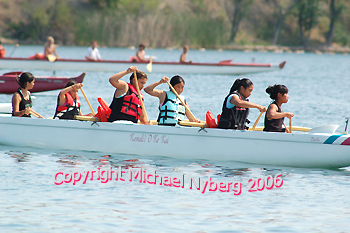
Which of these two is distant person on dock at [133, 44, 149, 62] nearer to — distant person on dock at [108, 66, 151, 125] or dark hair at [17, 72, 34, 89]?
dark hair at [17, 72, 34, 89]

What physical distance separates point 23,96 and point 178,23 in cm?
5405

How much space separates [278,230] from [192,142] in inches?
155

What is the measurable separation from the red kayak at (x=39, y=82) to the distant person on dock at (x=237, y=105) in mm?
11099

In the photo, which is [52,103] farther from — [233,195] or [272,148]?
[233,195]

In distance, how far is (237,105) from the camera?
1045cm

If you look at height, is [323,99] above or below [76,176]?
above

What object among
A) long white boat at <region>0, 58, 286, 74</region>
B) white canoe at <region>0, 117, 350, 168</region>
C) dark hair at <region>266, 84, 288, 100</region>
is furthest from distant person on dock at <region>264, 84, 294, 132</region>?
long white boat at <region>0, 58, 286, 74</region>

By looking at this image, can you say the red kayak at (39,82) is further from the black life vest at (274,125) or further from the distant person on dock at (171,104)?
the black life vest at (274,125)

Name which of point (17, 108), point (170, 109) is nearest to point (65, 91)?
point (17, 108)

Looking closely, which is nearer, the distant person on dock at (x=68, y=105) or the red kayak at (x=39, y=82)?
the distant person on dock at (x=68, y=105)

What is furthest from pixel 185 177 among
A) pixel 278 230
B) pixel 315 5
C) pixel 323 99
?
pixel 315 5

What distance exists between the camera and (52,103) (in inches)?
825

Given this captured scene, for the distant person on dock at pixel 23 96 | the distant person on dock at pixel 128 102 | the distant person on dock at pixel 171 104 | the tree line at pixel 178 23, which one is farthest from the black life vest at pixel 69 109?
the tree line at pixel 178 23

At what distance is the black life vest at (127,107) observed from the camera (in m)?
11.0
